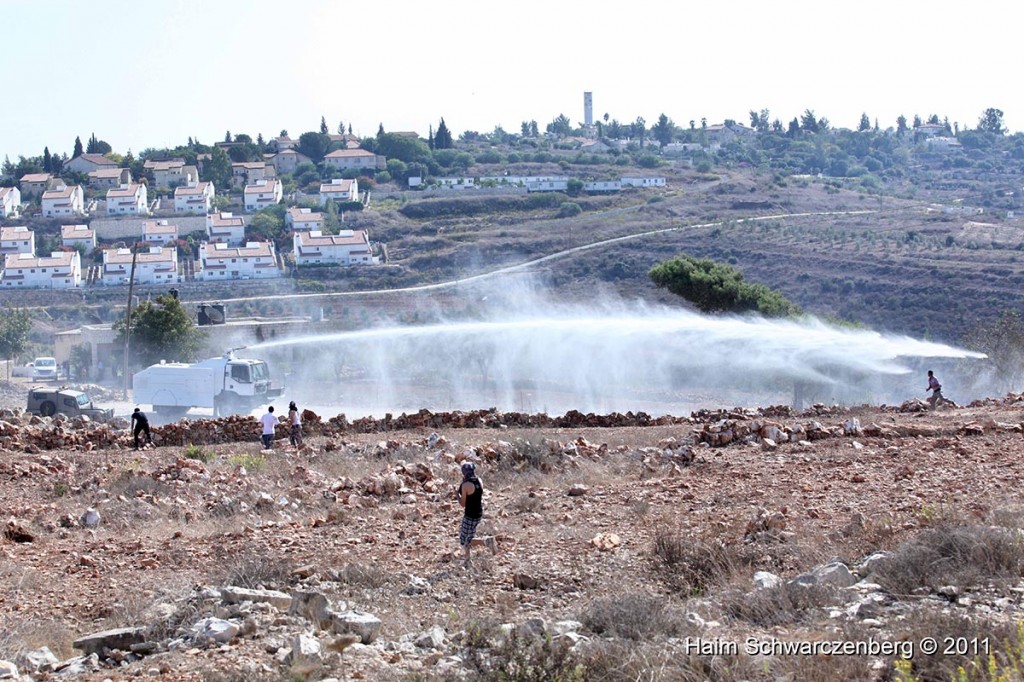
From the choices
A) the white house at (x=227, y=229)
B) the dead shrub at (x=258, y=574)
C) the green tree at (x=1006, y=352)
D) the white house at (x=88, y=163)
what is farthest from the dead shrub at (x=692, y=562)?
the white house at (x=88, y=163)

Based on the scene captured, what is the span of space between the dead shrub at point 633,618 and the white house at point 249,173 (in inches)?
5448

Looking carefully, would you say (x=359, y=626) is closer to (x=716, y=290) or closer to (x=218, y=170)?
(x=716, y=290)

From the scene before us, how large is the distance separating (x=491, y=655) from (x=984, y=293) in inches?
2342

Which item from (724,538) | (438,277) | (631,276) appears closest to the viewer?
(724,538)

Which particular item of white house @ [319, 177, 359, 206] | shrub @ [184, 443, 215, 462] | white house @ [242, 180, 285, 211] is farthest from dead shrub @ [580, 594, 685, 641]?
white house @ [242, 180, 285, 211]

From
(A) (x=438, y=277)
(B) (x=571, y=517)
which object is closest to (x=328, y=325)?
(A) (x=438, y=277)

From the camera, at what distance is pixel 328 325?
214ft

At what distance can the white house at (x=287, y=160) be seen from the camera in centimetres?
15988

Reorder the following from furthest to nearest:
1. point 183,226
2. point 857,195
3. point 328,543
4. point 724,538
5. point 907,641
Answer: point 857,195
point 183,226
point 328,543
point 724,538
point 907,641

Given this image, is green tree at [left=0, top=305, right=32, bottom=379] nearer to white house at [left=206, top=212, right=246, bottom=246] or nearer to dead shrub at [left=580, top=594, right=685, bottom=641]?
white house at [left=206, top=212, right=246, bottom=246]

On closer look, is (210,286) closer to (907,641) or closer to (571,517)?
(571,517)

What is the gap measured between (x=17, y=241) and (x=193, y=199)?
25.3 m

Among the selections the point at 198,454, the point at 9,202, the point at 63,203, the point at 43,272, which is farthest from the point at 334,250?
the point at 198,454

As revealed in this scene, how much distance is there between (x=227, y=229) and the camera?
110 meters
